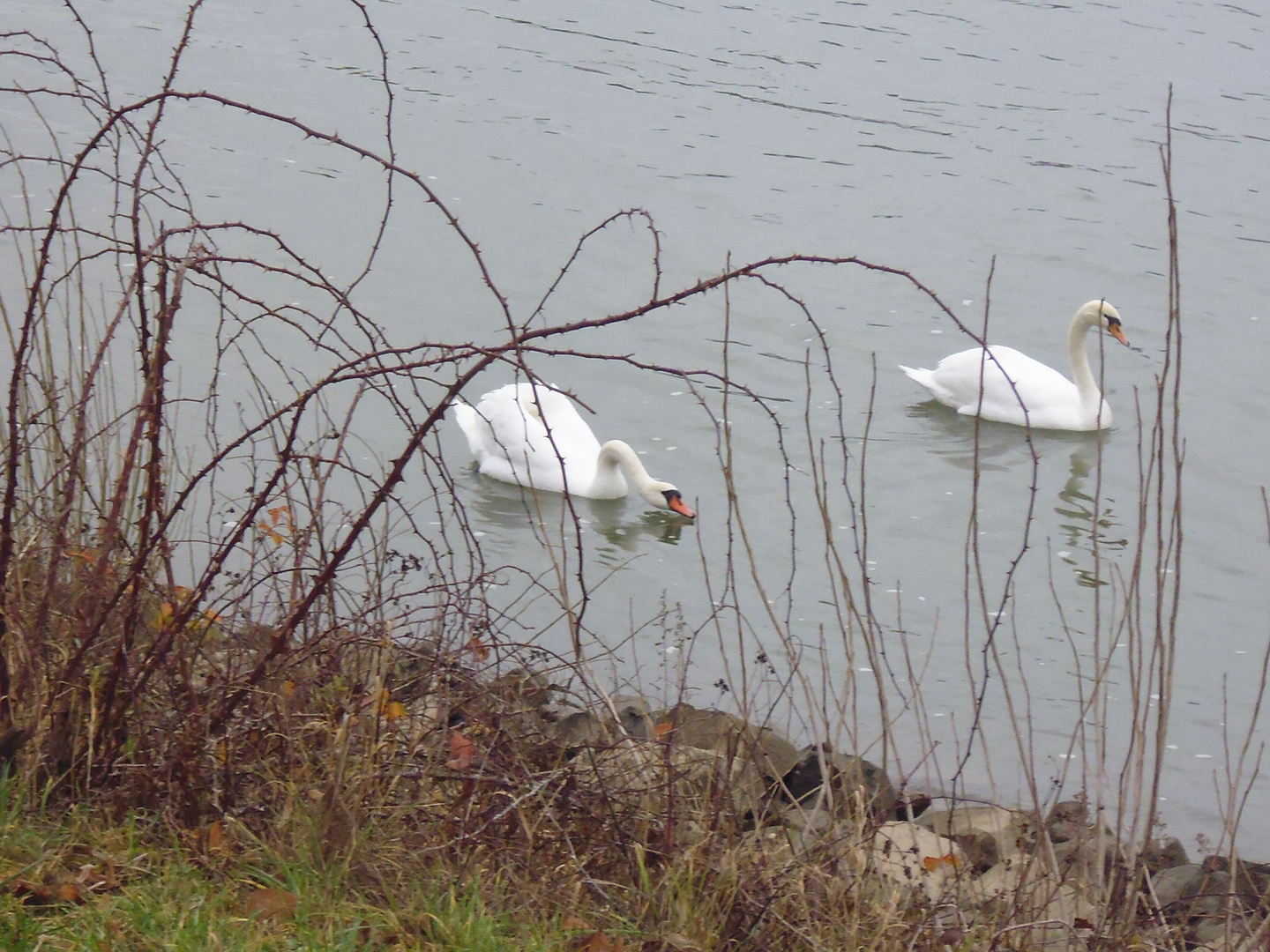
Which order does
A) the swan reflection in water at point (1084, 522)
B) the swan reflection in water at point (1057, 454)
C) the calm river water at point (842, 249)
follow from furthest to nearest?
the swan reflection in water at point (1057, 454)
the swan reflection in water at point (1084, 522)
the calm river water at point (842, 249)

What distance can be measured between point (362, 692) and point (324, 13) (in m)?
13.6

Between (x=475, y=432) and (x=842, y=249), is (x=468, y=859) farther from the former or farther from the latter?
(x=842, y=249)

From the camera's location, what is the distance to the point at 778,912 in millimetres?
3119

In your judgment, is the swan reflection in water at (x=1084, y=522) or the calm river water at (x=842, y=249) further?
the swan reflection in water at (x=1084, y=522)

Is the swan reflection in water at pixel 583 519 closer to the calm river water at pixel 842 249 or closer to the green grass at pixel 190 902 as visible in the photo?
the calm river water at pixel 842 249

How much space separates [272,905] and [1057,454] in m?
7.04

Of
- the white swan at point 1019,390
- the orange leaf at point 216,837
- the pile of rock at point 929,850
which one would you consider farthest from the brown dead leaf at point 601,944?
the white swan at point 1019,390

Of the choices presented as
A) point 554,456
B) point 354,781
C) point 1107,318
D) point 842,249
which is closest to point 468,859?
point 354,781

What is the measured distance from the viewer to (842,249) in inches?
449

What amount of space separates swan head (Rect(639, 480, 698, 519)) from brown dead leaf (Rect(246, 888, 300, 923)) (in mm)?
4651

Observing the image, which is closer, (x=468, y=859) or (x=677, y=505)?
(x=468, y=859)

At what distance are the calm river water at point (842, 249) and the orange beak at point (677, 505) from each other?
5.6 inches

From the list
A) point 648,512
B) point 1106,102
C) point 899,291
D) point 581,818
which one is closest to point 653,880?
point 581,818

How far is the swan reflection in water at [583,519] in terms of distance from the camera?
743cm
